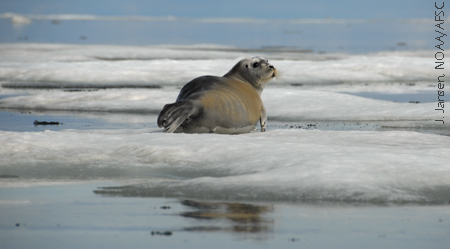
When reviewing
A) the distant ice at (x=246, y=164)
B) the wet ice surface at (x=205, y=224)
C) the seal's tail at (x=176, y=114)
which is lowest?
the wet ice surface at (x=205, y=224)

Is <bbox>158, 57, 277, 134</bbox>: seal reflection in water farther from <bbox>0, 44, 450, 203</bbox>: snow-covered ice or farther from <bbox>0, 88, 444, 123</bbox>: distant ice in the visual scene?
<bbox>0, 88, 444, 123</bbox>: distant ice

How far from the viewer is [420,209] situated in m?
3.83

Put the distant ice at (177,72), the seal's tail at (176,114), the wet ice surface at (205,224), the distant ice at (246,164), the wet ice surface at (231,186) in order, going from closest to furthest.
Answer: the wet ice surface at (205,224) < the wet ice surface at (231,186) < the distant ice at (246,164) < the seal's tail at (176,114) < the distant ice at (177,72)

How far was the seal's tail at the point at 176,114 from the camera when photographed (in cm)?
636

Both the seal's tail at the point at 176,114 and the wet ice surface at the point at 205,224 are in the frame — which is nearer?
the wet ice surface at the point at 205,224

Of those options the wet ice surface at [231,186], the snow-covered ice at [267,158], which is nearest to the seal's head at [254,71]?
the wet ice surface at [231,186]

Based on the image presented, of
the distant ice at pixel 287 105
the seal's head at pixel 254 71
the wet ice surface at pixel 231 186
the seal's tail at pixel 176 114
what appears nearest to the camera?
the wet ice surface at pixel 231 186

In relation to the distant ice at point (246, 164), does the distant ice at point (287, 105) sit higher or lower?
higher

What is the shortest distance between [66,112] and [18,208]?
5.94 metres

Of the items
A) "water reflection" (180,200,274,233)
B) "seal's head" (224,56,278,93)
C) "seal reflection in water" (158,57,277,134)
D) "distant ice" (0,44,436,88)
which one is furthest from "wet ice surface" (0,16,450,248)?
"distant ice" (0,44,436,88)

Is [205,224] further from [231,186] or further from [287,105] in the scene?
[287,105]

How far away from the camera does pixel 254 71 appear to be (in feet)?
25.8

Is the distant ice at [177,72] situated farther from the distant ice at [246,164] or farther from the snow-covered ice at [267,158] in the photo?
the distant ice at [246,164]

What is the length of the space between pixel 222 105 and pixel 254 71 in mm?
1229
